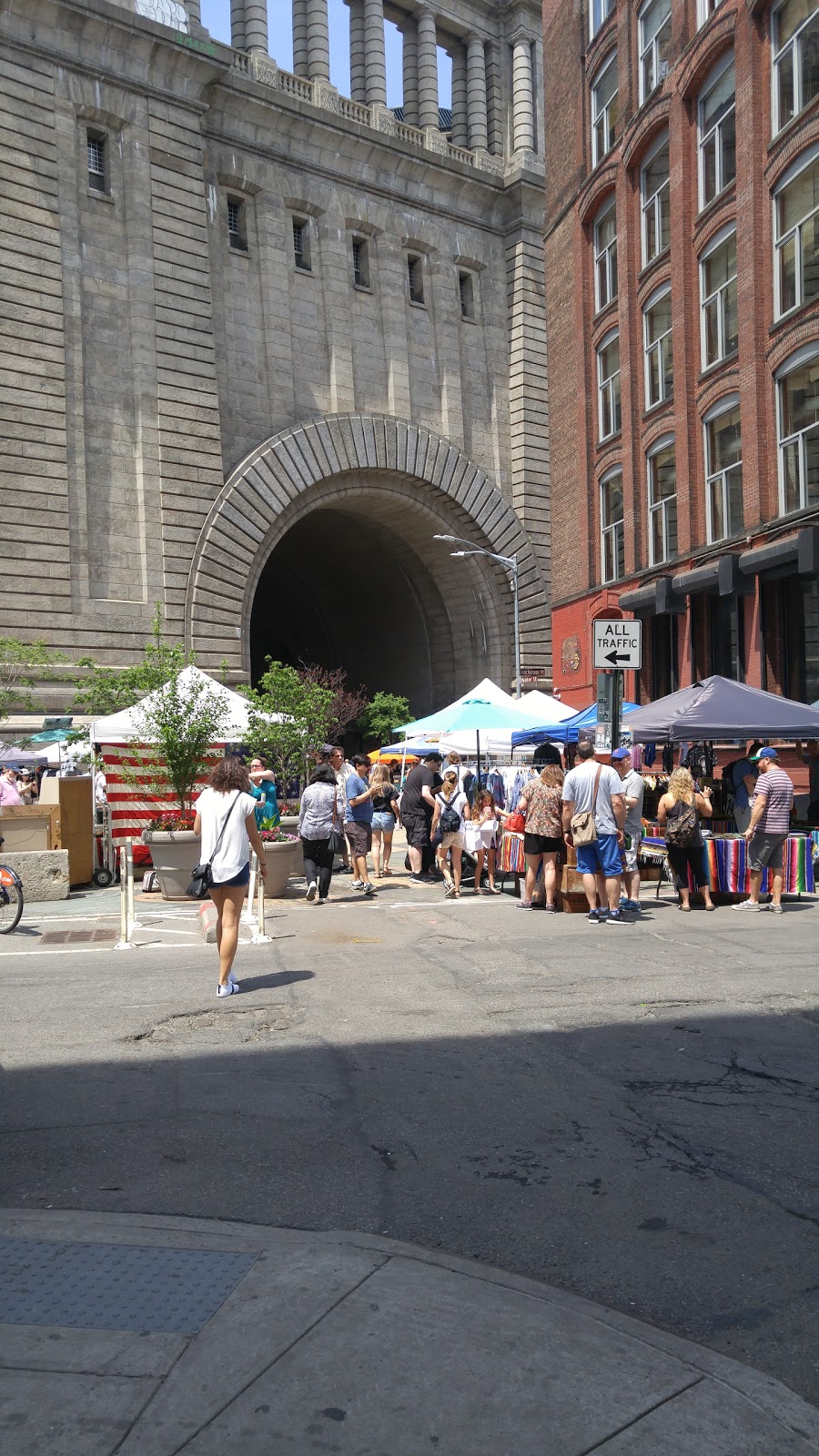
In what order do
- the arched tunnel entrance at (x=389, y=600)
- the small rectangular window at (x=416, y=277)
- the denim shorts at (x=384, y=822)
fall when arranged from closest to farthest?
the denim shorts at (x=384, y=822), the small rectangular window at (x=416, y=277), the arched tunnel entrance at (x=389, y=600)

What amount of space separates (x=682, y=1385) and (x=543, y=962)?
7326 mm

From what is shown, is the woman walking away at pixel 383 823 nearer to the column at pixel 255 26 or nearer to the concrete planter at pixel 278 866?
the concrete planter at pixel 278 866

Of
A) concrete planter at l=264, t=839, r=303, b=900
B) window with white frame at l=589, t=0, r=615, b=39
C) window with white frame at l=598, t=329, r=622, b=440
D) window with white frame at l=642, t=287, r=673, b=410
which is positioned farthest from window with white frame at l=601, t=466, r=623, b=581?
concrete planter at l=264, t=839, r=303, b=900

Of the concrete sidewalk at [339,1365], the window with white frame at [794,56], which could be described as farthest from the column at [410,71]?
the concrete sidewalk at [339,1365]

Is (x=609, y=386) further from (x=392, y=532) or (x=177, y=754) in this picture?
(x=177, y=754)

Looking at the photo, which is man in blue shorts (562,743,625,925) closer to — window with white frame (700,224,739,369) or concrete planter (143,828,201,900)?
concrete planter (143,828,201,900)

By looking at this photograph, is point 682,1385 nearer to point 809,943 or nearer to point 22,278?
point 809,943

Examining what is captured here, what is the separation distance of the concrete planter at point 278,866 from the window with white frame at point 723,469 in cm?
1382

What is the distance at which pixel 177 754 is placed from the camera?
60.8 ft

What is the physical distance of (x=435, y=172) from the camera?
142 feet

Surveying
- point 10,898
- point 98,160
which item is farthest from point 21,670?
point 10,898

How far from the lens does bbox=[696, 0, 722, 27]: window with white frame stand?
2750cm

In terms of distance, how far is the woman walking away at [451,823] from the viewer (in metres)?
16.7

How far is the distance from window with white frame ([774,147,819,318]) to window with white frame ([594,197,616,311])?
28.0ft
